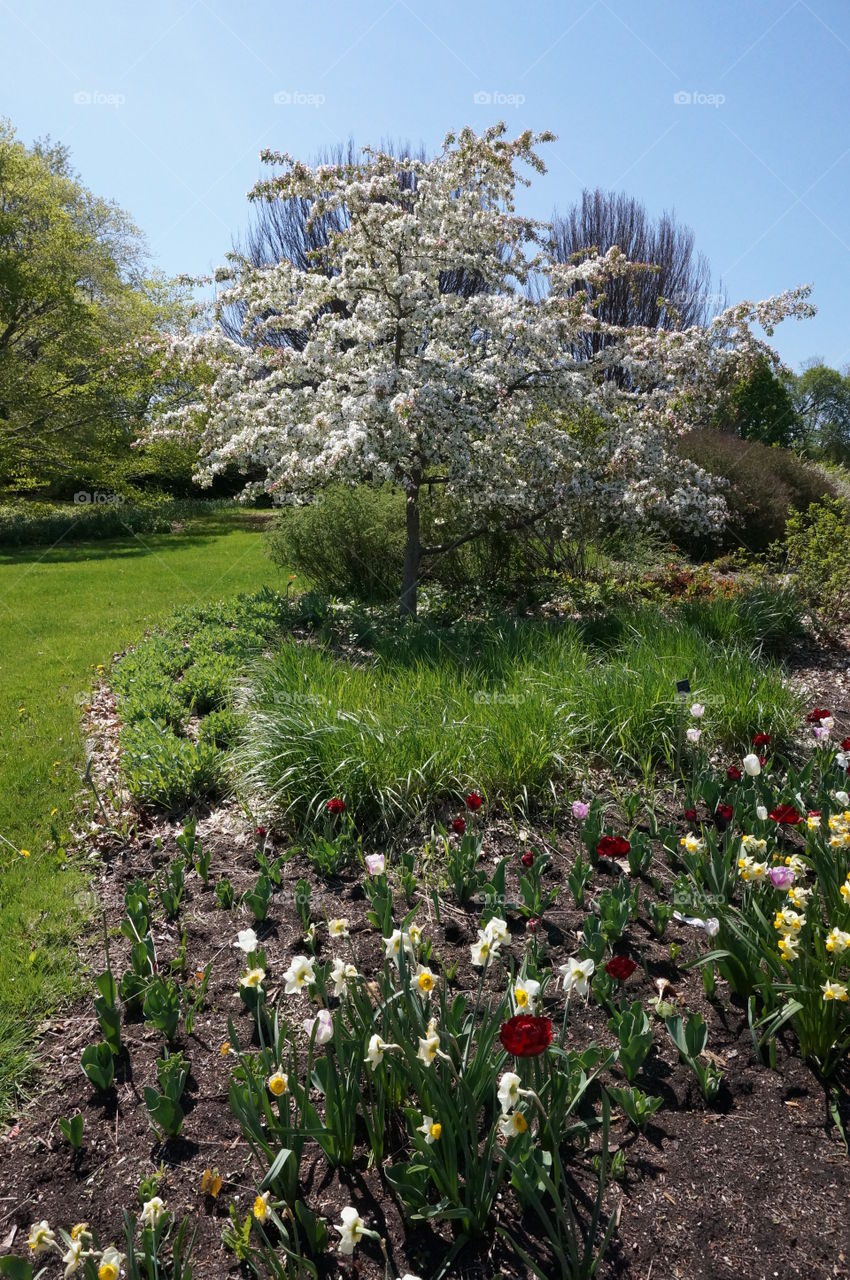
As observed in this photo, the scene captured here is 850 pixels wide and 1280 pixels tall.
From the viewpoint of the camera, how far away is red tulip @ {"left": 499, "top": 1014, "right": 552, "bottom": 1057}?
1.45 m

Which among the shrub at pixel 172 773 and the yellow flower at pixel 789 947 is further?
the shrub at pixel 172 773

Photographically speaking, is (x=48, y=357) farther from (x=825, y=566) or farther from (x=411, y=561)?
(x=825, y=566)

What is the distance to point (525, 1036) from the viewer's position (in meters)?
1.48

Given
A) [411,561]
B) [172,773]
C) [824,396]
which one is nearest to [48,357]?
[411,561]

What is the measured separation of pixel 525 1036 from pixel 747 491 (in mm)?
12053

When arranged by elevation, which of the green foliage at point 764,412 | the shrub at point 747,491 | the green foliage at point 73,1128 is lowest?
the green foliage at point 73,1128

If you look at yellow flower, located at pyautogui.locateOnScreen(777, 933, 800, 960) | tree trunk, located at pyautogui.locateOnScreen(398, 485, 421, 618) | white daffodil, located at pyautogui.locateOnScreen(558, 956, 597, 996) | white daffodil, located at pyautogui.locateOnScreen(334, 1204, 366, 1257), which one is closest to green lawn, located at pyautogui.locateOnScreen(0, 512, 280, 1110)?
white daffodil, located at pyautogui.locateOnScreen(334, 1204, 366, 1257)

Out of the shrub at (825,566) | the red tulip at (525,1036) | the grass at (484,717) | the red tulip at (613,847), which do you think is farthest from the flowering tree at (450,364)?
the red tulip at (525,1036)

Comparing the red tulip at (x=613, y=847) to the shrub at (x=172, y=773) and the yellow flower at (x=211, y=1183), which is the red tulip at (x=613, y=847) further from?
the shrub at (x=172, y=773)

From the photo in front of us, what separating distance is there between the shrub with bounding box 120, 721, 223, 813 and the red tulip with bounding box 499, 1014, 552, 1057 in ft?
9.29

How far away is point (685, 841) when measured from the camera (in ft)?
8.64

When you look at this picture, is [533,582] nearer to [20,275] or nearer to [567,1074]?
[567,1074]

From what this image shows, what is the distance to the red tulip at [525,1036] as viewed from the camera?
1452mm

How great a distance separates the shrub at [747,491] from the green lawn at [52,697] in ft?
22.6
